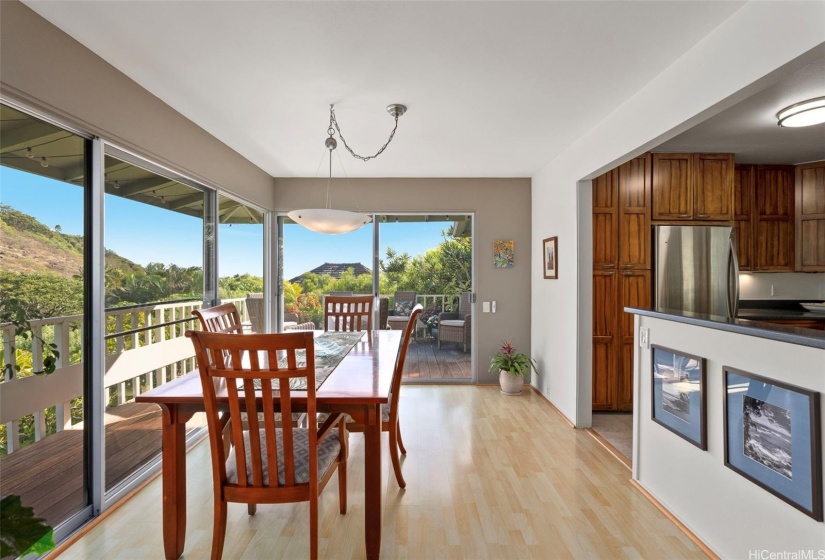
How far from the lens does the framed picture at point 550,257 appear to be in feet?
13.1

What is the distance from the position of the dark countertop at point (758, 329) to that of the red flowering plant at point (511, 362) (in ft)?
7.46

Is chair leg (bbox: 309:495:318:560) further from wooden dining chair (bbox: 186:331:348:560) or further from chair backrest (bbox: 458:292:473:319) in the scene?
chair backrest (bbox: 458:292:473:319)

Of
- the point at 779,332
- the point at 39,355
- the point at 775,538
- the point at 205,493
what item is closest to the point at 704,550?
the point at 775,538

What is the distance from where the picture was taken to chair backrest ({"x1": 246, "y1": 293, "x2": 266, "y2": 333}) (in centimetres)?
437

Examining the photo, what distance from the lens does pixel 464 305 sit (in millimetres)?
4980

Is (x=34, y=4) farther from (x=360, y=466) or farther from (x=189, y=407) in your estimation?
(x=360, y=466)

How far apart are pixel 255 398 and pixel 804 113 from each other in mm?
3708

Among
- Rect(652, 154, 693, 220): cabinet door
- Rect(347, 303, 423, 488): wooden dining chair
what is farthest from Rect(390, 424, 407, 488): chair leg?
Rect(652, 154, 693, 220): cabinet door

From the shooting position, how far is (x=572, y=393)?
3.61m

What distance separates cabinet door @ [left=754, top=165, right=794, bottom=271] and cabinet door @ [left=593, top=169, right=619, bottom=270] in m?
1.63

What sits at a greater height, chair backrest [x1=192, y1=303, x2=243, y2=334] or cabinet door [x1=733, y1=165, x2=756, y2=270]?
cabinet door [x1=733, y1=165, x2=756, y2=270]

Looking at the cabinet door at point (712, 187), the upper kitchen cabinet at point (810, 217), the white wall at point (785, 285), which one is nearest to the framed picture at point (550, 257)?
the cabinet door at point (712, 187)

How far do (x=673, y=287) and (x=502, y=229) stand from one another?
1888mm

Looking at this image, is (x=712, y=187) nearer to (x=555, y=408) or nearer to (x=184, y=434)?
(x=555, y=408)
